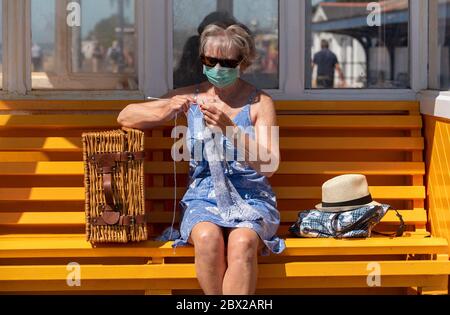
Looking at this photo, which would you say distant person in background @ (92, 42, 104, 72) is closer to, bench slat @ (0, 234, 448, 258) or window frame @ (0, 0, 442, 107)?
window frame @ (0, 0, 442, 107)

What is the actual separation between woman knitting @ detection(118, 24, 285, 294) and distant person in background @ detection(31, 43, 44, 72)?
0.91 metres

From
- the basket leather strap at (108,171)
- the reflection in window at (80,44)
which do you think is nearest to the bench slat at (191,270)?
the basket leather strap at (108,171)

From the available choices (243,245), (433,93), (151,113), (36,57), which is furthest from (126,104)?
(433,93)

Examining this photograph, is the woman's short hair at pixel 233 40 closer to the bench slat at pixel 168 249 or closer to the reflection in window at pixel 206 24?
the reflection in window at pixel 206 24

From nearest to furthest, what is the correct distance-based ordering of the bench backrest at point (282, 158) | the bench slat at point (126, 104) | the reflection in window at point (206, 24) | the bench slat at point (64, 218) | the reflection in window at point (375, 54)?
the bench slat at point (64, 218) < the bench backrest at point (282, 158) < the bench slat at point (126, 104) < the reflection in window at point (206, 24) < the reflection in window at point (375, 54)

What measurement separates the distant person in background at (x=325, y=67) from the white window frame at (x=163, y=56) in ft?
0.52

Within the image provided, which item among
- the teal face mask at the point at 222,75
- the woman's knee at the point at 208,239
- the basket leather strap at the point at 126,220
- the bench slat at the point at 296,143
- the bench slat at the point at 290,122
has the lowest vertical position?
the woman's knee at the point at 208,239

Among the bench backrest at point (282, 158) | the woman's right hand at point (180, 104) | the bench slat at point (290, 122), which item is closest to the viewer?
the woman's right hand at point (180, 104)

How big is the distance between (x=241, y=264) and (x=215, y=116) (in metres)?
0.72

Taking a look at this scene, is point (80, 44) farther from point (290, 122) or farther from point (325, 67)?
point (325, 67)

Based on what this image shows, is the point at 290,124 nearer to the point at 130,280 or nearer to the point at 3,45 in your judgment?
the point at 130,280

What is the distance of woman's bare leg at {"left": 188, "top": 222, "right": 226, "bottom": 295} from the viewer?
14.9 feet

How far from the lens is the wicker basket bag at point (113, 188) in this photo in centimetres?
474

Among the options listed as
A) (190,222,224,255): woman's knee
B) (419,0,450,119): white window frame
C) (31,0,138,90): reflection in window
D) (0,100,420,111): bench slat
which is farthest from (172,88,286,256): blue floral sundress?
(419,0,450,119): white window frame
